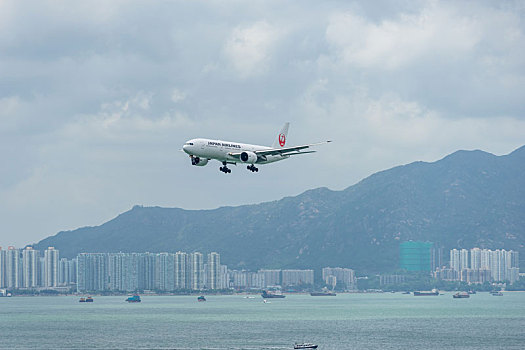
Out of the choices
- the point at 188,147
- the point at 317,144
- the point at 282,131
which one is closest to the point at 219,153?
the point at 188,147

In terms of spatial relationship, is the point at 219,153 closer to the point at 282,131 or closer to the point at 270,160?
the point at 270,160

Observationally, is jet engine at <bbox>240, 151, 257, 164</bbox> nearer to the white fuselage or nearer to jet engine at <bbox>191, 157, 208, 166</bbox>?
the white fuselage

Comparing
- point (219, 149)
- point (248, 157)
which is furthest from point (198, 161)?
point (248, 157)

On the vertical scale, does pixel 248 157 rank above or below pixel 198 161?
above

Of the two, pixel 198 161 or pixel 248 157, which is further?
pixel 248 157

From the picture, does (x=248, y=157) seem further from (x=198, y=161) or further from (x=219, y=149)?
(x=198, y=161)

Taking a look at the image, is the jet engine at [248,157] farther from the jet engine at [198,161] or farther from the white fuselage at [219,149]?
the jet engine at [198,161]
